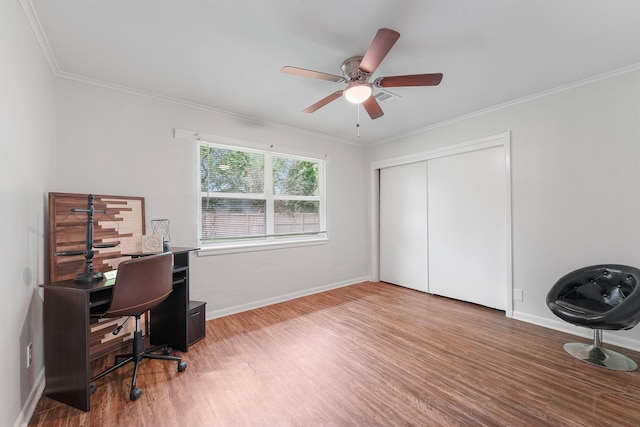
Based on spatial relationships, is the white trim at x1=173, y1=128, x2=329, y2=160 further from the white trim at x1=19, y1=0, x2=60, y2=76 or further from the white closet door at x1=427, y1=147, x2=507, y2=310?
the white closet door at x1=427, y1=147, x2=507, y2=310

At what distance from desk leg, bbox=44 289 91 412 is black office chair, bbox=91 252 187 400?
12 centimetres

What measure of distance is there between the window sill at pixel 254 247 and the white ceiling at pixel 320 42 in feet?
5.65

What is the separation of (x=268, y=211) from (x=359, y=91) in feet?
7.04

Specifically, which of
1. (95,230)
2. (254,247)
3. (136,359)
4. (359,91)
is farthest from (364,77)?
(136,359)

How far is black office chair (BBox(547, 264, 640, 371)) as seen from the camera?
6.48 feet

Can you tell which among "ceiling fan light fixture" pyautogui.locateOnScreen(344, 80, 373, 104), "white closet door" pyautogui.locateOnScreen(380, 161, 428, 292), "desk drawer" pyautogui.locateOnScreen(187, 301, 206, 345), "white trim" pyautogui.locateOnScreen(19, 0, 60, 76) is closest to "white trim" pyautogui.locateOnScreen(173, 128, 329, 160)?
"white trim" pyautogui.locateOnScreen(19, 0, 60, 76)

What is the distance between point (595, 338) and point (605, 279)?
53 cm

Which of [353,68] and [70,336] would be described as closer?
[70,336]

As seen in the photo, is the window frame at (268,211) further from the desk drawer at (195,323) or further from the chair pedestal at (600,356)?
the chair pedestal at (600,356)

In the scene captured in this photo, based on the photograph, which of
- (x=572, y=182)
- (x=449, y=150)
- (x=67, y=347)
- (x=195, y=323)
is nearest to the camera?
(x=67, y=347)

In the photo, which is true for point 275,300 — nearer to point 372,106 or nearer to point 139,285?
point 139,285

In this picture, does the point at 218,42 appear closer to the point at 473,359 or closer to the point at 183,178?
the point at 183,178

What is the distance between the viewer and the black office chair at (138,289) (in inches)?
67.9

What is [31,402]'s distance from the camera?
5.47 ft
